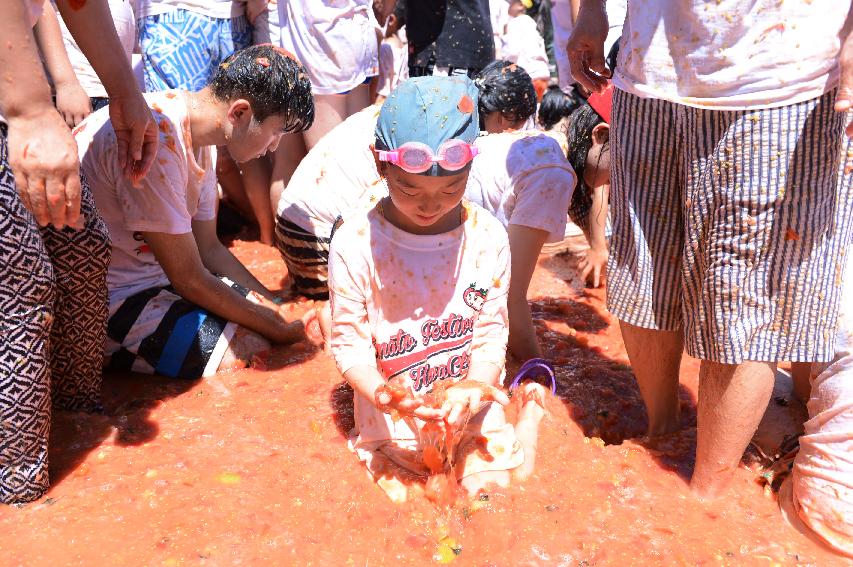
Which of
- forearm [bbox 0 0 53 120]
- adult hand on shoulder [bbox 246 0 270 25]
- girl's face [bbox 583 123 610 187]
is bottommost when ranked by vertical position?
girl's face [bbox 583 123 610 187]

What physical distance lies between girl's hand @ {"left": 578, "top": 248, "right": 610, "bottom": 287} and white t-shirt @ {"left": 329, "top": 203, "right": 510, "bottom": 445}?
2.01 metres

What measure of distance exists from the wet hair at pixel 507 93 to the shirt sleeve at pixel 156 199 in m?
1.43

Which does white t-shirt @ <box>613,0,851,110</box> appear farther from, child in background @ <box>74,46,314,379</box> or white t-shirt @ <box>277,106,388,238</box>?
white t-shirt @ <box>277,106,388,238</box>

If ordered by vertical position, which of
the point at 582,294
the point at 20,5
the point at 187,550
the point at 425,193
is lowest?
the point at 582,294

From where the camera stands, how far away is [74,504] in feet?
7.63

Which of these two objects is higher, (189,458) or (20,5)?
(20,5)

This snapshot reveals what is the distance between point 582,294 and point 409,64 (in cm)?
223

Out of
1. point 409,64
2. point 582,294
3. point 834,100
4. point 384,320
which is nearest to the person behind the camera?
point 834,100

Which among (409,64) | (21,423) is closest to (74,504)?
(21,423)

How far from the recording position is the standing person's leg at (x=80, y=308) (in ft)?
8.16

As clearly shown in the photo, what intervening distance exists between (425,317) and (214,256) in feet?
5.52

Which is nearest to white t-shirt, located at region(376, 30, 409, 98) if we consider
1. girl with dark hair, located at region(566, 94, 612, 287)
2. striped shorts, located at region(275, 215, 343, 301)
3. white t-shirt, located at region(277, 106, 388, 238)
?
white t-shirt, located at region(277, 106, 388, 238)

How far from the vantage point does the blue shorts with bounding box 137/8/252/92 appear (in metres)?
4.23

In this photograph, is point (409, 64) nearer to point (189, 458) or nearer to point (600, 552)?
point (189, 458)
